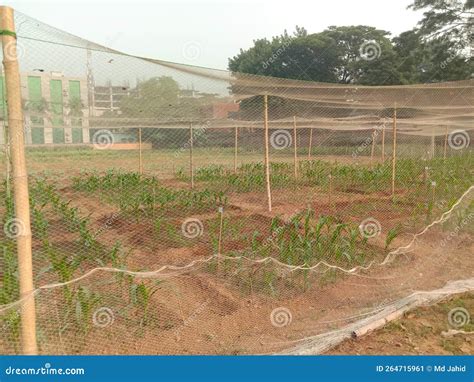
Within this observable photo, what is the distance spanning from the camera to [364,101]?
659 centimetres

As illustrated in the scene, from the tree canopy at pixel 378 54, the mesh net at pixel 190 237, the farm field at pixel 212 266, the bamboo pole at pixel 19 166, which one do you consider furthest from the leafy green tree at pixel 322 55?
the bamboo pole at pixel 19 166

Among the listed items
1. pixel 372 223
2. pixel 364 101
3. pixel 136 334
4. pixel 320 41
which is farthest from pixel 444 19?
pixel 136 334

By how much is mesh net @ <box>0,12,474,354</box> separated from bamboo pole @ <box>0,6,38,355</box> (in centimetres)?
11

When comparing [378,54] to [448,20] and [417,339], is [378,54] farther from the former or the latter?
[417,339]

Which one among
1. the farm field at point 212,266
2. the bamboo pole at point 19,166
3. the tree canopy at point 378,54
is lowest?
the farm field at point 212,266

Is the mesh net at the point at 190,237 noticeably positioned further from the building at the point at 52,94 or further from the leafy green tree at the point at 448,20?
the leafy green tree at the point at 448,20

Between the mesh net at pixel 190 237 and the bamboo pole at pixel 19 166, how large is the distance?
0.11 m

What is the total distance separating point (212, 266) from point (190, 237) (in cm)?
118

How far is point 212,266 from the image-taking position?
3.79 m

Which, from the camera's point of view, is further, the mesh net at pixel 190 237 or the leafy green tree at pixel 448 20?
the leafy green tree at pixel 448 20

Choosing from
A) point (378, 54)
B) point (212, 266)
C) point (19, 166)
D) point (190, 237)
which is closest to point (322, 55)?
point (378, 54)

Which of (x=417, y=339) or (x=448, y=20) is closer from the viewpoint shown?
(x=417, y=339)

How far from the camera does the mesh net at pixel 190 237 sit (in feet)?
8.62

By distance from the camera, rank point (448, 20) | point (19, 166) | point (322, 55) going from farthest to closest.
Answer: point (322, 55) → point (448, 20) → point (19, 166)
